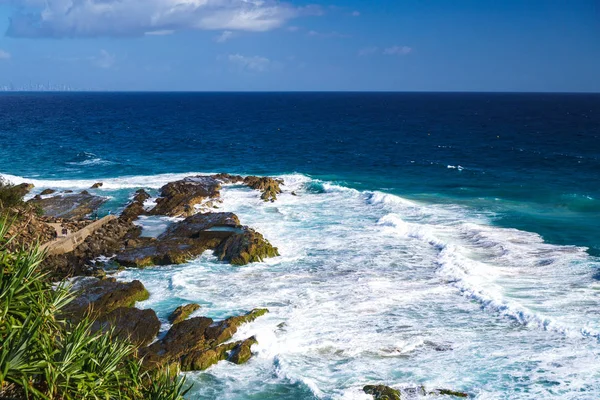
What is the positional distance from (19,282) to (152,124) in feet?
372

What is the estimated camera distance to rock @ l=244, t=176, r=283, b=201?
50.0 m

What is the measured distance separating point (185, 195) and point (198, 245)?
1221cm

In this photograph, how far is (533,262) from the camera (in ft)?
106

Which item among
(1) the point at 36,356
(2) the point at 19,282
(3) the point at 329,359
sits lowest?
→ (3) the point at 329,359

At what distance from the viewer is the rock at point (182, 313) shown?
2469 cm

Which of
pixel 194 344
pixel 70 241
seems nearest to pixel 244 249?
pixel 70 241

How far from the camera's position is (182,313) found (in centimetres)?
2500

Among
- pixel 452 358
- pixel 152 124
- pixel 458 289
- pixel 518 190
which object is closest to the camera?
pixel 452 358

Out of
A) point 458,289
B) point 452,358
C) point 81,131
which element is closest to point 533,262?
point 458,289

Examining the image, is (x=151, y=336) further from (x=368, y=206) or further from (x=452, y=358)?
(x=368, y=206)

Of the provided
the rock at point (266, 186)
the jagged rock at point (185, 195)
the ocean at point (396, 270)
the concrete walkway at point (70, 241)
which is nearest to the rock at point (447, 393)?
the ocean at point (396, 270)

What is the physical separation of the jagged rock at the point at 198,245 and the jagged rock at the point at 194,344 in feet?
30.0

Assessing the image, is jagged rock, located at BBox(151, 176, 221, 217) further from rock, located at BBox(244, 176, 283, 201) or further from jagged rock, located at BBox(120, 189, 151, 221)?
rock, located at BBox(244, 176, 283, 201)

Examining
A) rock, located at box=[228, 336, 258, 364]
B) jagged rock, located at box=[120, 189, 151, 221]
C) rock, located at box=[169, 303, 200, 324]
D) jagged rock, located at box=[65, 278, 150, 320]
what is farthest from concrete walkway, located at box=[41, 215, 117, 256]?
rock, located at box=[228, 336, 258, 364]
